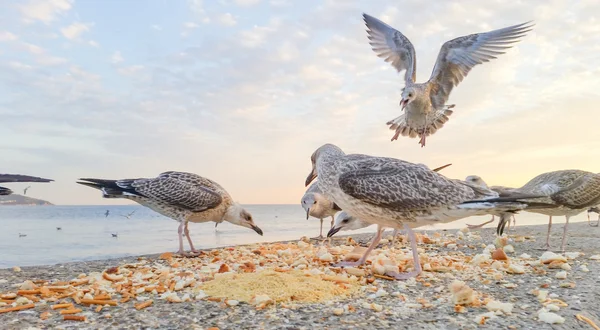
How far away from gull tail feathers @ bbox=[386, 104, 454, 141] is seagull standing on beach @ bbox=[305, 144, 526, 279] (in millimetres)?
4905

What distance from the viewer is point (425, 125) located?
1067 cm

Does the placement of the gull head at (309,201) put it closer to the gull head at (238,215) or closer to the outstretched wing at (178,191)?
the gull head at (238,215)

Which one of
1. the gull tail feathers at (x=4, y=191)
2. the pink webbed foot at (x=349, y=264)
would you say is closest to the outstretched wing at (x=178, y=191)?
the gull tail feathers at (x=4, y=191)

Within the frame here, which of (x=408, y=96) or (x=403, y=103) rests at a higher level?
(x=408, y=96)

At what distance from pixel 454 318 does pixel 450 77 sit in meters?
7.79

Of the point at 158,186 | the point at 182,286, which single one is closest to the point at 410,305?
the point at 182,286

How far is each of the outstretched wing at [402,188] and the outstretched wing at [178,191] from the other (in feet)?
10.9

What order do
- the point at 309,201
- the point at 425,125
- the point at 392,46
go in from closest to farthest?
the point at 425,125 → the point at 309,201 → the point at 392,46

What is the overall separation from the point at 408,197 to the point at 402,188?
123 mm

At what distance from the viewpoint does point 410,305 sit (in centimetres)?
418

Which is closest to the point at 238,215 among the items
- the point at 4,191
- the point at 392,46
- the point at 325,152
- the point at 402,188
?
the point at 325,152

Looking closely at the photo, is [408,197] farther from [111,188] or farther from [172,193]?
[111,188]

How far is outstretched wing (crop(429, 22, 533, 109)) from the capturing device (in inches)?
407

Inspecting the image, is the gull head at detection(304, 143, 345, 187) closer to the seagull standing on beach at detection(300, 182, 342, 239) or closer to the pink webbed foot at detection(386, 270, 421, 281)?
the pink webbed foot at detection(386, 270, 421, 281)
